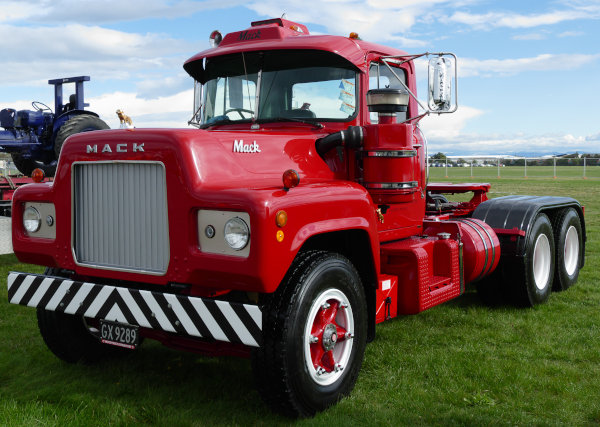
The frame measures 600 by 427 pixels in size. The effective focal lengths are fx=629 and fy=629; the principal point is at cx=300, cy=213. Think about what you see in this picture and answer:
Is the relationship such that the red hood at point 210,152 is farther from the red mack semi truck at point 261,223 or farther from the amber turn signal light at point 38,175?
the amber turn signal light at point 38,175

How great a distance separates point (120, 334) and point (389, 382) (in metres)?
1.96

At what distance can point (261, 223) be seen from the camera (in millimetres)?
3484

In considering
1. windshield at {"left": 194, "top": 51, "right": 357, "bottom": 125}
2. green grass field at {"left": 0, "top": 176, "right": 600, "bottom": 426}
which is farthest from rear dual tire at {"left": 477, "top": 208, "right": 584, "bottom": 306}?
windshield at {"left": 194, "top": 51, "right": 357, "bottom": 125}

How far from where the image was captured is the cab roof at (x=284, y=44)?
5008 millimetres

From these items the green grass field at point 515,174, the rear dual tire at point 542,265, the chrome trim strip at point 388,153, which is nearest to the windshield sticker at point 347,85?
the chrome trim strip at point 388,153

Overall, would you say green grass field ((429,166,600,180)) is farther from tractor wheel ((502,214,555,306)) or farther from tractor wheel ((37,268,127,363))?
tractor wheel ((37,268,127,363))

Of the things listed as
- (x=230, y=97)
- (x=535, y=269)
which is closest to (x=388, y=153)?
(x=230, y=97)

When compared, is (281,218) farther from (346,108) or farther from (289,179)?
(346,108)

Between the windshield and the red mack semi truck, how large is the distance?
0.01 m

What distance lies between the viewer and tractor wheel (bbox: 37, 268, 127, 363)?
193 inches

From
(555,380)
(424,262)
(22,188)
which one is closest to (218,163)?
(22,188)

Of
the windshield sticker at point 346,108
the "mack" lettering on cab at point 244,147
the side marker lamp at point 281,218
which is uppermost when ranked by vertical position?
the windshield sticker at point 346,108

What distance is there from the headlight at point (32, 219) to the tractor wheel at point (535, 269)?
15.4 feet

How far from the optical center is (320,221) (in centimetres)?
395
